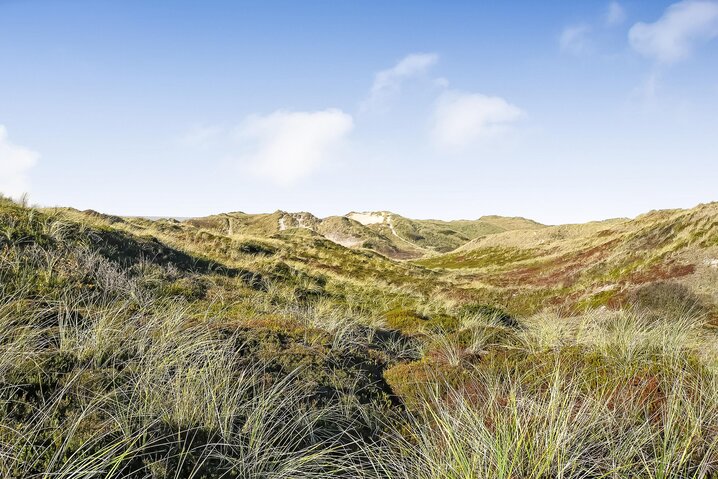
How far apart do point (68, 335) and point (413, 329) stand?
695 centimetres

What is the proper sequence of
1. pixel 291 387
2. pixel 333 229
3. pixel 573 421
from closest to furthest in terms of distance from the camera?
1. pixel 573 421
2. pixel 291 387
3. pixel 333 229

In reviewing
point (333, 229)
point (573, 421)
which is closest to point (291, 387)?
point (573, 421)

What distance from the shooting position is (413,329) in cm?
960

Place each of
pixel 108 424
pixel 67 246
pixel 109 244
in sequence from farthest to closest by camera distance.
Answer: pixel 109 244, pixel 67 246, pixel 108 424

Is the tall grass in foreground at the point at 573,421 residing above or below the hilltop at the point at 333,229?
below

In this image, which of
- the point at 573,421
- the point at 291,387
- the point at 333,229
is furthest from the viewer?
the point at 333,229

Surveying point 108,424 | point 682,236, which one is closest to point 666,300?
point 682,236

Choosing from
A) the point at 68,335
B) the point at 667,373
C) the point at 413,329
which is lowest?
the point at 413,329

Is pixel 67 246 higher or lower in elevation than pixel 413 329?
higher

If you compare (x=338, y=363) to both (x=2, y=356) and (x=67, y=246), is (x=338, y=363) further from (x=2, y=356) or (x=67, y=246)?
(x=67, y=246)

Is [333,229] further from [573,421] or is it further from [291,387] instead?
[573,421]

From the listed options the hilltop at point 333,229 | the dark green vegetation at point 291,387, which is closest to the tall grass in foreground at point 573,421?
the dark green vegetation at point 291,387

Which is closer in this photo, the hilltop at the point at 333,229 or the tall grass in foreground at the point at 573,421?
the tall grass in foreground at the point at 573,421

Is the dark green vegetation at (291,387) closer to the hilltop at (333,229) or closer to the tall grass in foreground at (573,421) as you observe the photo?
the tall grass in foreground at (573,421)
